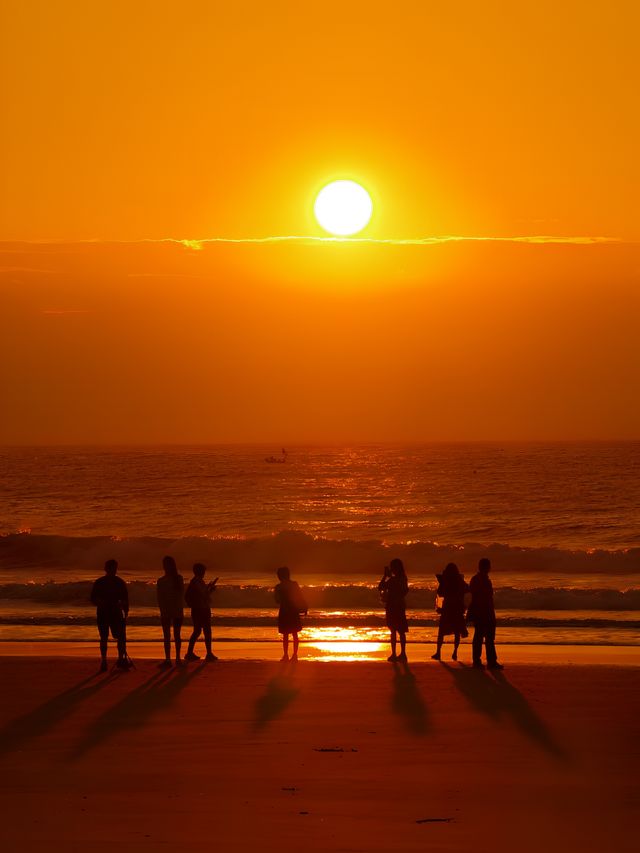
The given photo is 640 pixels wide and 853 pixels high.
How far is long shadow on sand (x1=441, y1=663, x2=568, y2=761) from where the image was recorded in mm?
12284

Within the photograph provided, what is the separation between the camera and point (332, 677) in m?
16.3

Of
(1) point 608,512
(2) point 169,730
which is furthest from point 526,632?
(1) point 608,512

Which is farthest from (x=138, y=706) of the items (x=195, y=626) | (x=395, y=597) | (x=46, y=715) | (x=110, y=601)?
(x=395, y=597)

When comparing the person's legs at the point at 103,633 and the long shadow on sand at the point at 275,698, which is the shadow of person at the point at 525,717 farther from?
the person's legs at the point at 103,633

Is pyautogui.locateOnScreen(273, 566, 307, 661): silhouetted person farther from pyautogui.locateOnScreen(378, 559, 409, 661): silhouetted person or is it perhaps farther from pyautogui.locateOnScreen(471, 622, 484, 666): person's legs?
pyautogui.locateOnScreen(471, 622, 484, 666): person's legs

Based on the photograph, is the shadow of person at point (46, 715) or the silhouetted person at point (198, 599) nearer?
the shadow of person at point (46, 715)

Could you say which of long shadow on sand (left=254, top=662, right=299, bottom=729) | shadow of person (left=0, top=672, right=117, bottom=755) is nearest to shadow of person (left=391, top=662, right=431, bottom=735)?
long shadow on sand (left=254, top=662, right=299, bottom=729)

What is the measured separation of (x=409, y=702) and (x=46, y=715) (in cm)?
425

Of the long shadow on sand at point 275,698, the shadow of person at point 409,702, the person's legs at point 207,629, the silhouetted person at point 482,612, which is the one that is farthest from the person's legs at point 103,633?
the silhouetted person at point 482,612

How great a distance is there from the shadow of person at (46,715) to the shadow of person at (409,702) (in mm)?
3834

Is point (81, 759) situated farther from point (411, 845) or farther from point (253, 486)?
point (253, 486)

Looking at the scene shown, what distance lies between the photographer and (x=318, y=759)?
36.8 feet

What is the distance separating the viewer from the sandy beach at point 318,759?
29.0ft

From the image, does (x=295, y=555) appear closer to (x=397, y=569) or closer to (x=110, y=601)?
(x=397, y=569)
